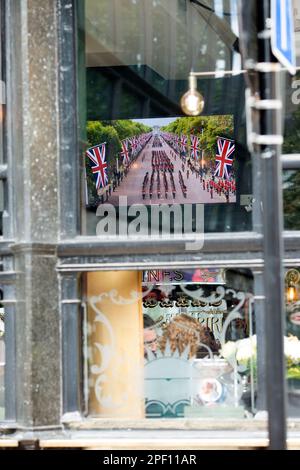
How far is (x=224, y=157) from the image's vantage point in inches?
400

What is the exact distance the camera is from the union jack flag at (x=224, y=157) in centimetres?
1012

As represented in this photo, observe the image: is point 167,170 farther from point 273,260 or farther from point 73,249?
point 273,260

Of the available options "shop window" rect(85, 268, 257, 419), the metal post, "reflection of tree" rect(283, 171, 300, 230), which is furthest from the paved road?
the metal post

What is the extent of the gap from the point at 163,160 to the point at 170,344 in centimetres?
208

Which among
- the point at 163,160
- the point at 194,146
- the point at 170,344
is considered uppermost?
the point at 194,146

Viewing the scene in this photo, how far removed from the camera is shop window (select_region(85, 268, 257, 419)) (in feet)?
30.9

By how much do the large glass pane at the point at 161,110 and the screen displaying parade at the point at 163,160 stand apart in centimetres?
1

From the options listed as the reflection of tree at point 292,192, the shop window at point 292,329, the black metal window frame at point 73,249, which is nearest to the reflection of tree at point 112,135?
the black metal window frame at point 73,249

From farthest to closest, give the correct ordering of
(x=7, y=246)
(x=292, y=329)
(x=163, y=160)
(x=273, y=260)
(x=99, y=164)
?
(x=163, y=160)
(x=99, y=164)
(x=7, y=246)
(x=292, y=329)
(x=273, y=260)

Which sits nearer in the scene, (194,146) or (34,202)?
(34,202)

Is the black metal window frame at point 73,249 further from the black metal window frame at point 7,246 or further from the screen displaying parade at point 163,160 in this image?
the screen displaying parade at point 163,160

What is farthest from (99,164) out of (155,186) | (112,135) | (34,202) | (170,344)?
(170,344)

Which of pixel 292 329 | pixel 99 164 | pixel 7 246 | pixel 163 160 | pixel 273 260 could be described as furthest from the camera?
pixel 163 160

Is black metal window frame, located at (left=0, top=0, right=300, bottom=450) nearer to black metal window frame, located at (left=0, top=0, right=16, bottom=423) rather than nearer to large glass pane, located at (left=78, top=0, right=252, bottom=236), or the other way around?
black metal window frame, located at (left=0, top=0, right=16, bottom=423)
